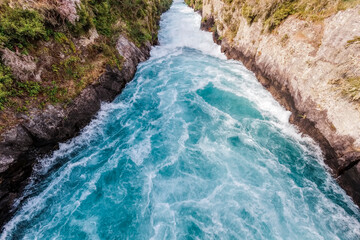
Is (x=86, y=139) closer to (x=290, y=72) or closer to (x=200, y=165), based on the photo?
(x=200, y=165)

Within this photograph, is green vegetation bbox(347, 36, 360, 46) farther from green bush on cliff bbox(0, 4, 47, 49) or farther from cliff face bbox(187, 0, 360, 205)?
green bush on cliff bbox(0, 4, 47, 49)

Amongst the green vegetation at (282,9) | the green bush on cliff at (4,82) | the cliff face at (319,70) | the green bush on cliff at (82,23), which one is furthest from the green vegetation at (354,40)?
the green bush on cliff at (4,82)

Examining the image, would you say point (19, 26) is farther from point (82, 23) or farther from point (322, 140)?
point (322, 140)

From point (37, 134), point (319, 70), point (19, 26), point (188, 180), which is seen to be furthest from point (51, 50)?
point (319, 70)

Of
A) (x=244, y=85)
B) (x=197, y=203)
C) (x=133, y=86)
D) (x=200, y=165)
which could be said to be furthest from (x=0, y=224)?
(x=244, y=85)

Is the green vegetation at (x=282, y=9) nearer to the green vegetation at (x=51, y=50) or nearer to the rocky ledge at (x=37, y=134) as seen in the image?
the green vegetation at (x=51, y=50)
